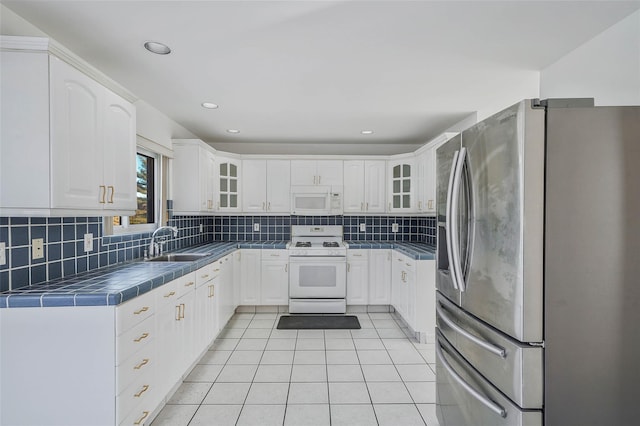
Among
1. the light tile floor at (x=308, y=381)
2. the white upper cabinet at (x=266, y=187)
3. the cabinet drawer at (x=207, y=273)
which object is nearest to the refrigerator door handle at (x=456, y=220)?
the light tile floor at (x=308, y=381)

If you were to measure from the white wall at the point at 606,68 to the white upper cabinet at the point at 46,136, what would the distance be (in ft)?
9.36

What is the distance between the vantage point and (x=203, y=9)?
5.08 feet

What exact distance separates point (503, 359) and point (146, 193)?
10.9ft

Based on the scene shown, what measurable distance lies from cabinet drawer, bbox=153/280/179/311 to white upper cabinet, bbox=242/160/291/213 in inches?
87.1

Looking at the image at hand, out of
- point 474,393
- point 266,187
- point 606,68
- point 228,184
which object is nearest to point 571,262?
point 474,393

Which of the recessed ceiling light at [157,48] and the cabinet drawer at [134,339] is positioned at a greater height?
the recessed ceiling light at [157,48]

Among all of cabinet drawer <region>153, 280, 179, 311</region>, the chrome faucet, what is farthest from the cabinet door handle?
the chrome faucet

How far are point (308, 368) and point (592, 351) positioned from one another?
2.01 metres

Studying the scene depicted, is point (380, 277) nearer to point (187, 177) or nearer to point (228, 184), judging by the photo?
point (228, 184)

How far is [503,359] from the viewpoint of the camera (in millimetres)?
1265

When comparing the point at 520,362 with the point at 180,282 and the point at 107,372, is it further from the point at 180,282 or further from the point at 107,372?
the point at 180,282

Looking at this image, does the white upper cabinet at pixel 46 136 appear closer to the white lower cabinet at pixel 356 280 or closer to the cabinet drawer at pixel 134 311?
the cabinet drawer at pixel 134 311

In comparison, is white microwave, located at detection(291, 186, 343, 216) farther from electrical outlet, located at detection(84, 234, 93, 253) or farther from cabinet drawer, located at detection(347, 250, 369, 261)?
electrical outlet, located at detection(84, 234, 93, 253)

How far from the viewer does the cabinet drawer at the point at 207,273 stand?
Result: 8.60 feet
